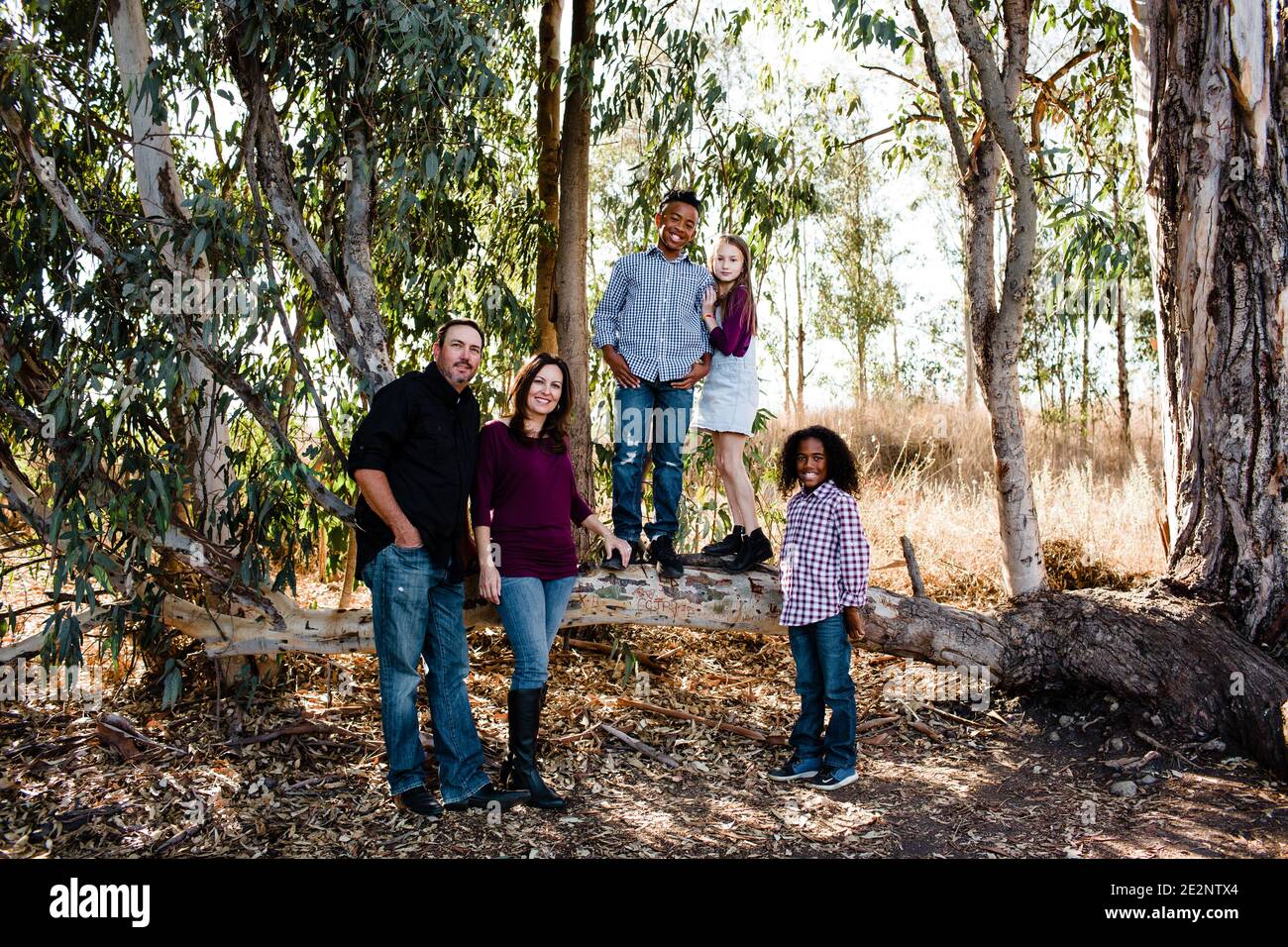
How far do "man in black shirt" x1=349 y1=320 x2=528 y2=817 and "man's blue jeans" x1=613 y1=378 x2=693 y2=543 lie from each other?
0.71m

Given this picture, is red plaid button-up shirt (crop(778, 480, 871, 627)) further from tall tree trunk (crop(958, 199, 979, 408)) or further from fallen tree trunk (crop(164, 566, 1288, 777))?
tall tree trunk (crop(958, 199, 979, 408))

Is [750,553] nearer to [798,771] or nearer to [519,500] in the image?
[798,771]

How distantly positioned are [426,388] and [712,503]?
1.99 metres

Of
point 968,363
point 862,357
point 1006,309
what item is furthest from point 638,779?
point 968,363

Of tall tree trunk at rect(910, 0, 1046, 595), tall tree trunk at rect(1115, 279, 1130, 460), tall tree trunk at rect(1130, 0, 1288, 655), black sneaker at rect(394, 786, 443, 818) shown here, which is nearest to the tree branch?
tall tree trunk at rect(910, 0, 1046, 595)

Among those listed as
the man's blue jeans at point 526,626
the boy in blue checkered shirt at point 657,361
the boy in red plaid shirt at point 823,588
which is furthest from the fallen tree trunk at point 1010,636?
the man's blue jeans at point 526,626

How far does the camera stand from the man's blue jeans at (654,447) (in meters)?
4.16

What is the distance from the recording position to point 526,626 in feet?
11.9

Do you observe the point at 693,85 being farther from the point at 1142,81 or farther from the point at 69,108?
the point at 69,108

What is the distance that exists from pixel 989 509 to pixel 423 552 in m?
5.35

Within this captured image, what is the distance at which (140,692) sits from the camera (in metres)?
4.70

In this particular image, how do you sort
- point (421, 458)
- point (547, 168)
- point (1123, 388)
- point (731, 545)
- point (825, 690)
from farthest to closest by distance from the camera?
point (1123, 388) < point (547, 168) < point (731, 545) < point (825, 690) < point (421, 458)

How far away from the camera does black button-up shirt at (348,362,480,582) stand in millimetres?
3418

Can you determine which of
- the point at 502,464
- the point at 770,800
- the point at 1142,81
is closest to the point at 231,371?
the point at 502,464
